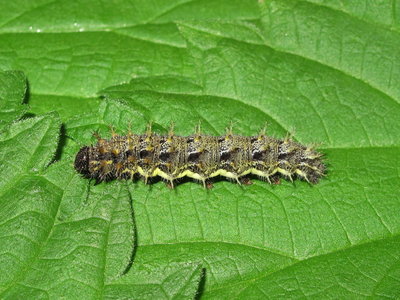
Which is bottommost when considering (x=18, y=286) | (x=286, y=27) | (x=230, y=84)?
(x=18, y=286)

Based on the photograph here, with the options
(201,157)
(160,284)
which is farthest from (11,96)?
(160,284)

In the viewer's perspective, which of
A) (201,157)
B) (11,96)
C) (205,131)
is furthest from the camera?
(205,131)

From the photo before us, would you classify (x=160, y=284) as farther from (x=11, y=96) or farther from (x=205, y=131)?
(x=11, y=96)

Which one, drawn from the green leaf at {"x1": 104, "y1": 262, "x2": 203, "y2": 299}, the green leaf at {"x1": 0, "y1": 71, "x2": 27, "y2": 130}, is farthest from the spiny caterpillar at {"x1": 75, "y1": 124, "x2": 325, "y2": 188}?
the green leaf at {"x1": 104, "y1": 262, "x2": 203, "y2": 299}

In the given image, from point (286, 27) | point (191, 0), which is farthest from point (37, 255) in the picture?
point (191, 0)

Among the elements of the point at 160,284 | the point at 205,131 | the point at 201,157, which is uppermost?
the point at 205,131

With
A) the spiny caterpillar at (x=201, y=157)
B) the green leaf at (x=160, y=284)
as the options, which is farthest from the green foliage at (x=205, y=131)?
the spiny caterpillar at (x=201, y=157)

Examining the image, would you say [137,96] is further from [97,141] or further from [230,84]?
[230,84]
